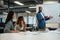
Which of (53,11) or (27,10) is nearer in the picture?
(53,11)

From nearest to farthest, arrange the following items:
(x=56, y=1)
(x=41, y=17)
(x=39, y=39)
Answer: (x=39, y=39) < (x=41, y=17) < (x=56, y=1)

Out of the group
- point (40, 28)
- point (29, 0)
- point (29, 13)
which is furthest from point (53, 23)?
point (29, 13)

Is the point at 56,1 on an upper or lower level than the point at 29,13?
upper

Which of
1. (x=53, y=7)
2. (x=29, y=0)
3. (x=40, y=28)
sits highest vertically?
(x=29, y=0)

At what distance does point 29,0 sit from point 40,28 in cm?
165

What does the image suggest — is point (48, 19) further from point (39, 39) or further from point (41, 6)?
point (39, 39)

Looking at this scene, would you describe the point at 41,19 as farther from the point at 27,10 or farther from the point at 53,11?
the point at 27,10

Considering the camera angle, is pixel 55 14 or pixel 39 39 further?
pixel 55 14

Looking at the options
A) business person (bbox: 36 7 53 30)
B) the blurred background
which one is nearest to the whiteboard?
business person (bbox: 36 7 53 30)

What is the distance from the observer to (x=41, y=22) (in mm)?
2740

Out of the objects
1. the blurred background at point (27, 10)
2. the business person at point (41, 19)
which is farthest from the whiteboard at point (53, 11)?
the blurred background at point (27, 10)

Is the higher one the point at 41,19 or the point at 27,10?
the point at 27,10

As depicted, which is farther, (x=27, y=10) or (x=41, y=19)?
(x=27, y=10)

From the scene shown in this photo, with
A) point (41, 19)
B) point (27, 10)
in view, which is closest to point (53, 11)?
point (41, 19)
